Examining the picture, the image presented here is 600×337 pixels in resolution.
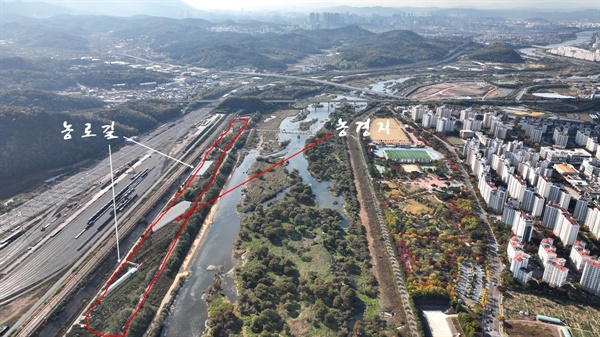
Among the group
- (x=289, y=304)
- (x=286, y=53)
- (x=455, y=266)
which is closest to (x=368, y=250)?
(x=455, y=266)

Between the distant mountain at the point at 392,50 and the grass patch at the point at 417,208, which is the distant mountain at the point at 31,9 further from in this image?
the grass patch at the point at 417,208

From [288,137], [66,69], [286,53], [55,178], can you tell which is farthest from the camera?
[286,53]

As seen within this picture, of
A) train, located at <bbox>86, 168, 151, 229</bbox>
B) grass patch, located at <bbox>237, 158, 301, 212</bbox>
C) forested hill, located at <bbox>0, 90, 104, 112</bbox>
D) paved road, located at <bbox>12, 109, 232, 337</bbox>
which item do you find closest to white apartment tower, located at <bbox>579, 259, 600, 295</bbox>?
grass patch, located at <bbox>237, 158, 301, 212</bbox>

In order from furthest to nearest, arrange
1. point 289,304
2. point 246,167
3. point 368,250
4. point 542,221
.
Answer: point 246,167 → point 542,221 → point 368,250 → point 289,304

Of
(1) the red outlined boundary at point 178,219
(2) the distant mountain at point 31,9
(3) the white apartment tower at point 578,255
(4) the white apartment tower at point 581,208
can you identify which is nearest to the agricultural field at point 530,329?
(3) the white apartment tower at point 578,255

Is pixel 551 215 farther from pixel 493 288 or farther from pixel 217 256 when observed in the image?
pixel 217 256

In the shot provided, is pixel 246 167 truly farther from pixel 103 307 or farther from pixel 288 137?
pixel 103 307
